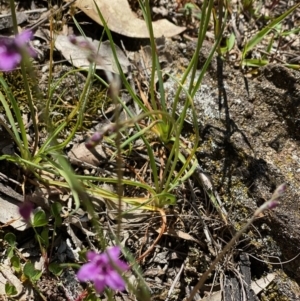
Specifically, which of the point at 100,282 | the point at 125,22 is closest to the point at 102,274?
the point at 100,282

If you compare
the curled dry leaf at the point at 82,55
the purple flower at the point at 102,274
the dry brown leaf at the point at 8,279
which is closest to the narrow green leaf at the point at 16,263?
the dry brown leaf at the point at 8,279

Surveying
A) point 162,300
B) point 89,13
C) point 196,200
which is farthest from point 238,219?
point 89,13

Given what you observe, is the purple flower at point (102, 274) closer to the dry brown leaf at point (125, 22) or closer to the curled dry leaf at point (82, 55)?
the curled dry leaf at point (82, 55)

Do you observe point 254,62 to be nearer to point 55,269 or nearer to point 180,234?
point 180,234

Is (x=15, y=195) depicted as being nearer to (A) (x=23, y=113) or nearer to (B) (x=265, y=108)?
(A) (x=23, y=113)

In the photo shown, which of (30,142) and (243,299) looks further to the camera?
(30,142)

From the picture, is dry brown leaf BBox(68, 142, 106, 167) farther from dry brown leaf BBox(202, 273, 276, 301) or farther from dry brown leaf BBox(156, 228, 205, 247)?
dry brown leaf BBox(202, 273, 276, 301)
